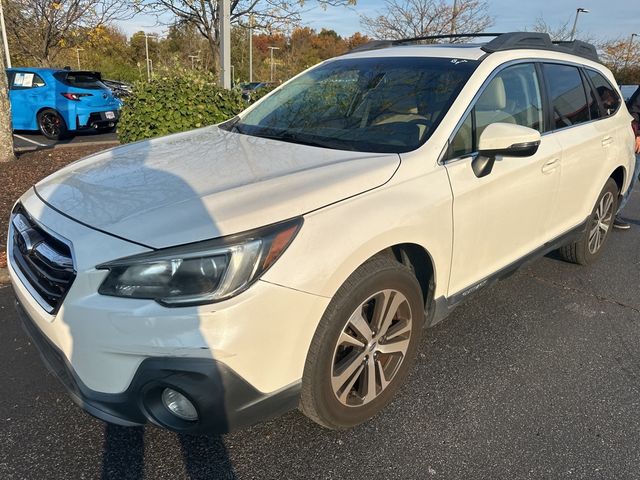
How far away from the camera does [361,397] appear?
2.41 meters

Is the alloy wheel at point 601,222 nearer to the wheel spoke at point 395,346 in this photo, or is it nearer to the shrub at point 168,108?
the wheel spoke at point 395,346

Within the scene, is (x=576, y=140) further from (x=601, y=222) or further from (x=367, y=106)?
(x=367, y=106)

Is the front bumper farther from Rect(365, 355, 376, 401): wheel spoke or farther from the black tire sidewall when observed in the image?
the black tire sidewall

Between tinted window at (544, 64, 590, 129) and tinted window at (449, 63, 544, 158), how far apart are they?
0.21 meters

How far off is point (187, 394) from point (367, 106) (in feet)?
6.42

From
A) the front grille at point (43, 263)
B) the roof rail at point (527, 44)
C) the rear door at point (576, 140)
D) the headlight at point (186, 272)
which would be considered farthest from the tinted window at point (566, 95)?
the front grille at point (43, 263)

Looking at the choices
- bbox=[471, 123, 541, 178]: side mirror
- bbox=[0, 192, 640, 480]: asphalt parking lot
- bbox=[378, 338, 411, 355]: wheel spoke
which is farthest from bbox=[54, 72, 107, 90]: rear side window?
bbox=[378, 338, 411, 355]: wheel spoke

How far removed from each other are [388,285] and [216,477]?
109cm

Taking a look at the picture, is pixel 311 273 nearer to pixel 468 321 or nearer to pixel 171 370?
pixel 171 370

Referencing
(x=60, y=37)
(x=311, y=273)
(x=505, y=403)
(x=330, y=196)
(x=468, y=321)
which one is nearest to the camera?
(x=311, y=273)

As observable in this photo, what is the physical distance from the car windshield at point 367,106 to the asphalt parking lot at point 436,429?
1343mm

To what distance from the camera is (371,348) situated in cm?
238

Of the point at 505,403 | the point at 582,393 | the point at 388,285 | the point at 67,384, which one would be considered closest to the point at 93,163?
the point at 67,384

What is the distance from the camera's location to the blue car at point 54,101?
1107 cm
